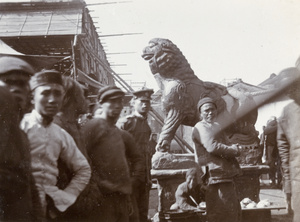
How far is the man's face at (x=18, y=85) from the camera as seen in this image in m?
2.80

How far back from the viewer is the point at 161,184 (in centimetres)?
543

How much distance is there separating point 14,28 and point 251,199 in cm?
873

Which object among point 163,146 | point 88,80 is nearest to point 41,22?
point 88,80

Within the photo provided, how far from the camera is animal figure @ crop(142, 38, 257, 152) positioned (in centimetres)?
570

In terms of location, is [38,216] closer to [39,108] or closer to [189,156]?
[39,108]

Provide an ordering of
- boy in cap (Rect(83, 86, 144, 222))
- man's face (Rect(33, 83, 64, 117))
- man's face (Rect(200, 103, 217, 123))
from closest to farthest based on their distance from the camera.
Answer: man's face (Rect(33, 83, 64, 117))
boy in cap (Rect(83, 86, 144, 222))
man's face (Rect(200, 103, 217, 123))

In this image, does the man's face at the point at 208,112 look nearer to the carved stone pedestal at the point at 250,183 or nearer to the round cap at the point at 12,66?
the carved stone pedestal at the point at 250,183

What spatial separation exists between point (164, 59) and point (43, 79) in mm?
3151

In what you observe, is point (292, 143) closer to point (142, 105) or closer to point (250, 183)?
point (142, 105)

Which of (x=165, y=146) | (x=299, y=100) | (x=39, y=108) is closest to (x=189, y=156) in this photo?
(x=165, y=146)

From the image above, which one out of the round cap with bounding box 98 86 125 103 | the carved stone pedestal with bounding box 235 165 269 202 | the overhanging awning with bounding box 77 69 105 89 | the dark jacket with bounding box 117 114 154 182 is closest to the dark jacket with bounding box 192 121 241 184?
the dark jacket with bounding box 117 114 154 182

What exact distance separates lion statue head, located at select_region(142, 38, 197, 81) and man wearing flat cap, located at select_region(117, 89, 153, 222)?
1435mm

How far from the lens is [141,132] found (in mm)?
4539

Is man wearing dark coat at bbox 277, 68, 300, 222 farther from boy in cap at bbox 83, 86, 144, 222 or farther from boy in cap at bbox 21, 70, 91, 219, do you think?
boy in cap at bbox 21, 70, 91, 219
